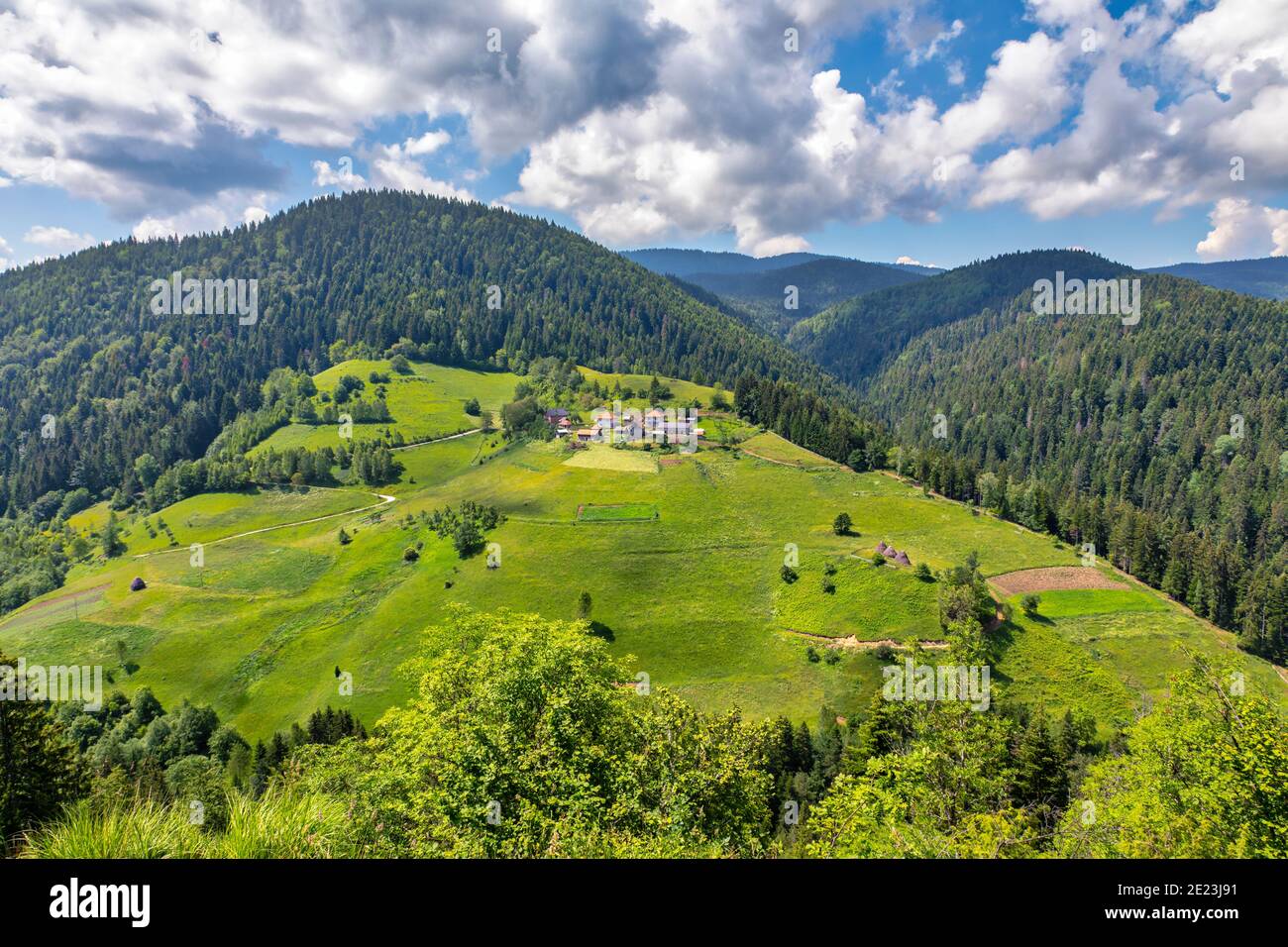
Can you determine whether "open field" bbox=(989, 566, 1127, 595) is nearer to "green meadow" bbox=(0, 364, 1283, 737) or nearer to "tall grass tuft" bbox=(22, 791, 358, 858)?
"green meadow" bbox=(0, 364, 1283, 737)

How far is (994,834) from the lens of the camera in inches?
940

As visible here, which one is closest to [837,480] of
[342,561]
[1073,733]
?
[1073,733]

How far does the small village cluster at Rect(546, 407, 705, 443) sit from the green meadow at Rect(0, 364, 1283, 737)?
1198cm

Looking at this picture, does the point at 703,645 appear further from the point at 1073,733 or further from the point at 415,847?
the point at 415,847

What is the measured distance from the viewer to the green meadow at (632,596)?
77.1 meters

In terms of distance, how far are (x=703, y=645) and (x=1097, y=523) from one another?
293 feet

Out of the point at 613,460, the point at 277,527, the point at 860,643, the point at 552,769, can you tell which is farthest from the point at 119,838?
the point at 277,527

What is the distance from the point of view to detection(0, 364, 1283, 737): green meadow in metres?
77.1

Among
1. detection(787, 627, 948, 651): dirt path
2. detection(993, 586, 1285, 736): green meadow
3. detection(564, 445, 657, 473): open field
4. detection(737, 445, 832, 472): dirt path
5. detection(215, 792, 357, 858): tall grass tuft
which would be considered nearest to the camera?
detection(215, 792, 357, 858): tall grass tuft

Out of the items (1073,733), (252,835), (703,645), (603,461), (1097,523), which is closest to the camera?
(252,835)

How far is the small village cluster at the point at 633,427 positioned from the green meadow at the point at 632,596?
12.0 meters

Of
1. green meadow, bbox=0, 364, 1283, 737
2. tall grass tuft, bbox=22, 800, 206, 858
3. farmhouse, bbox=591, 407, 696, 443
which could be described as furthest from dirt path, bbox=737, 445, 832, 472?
tall grass tuft, bbox=22, 800, 206, 858
